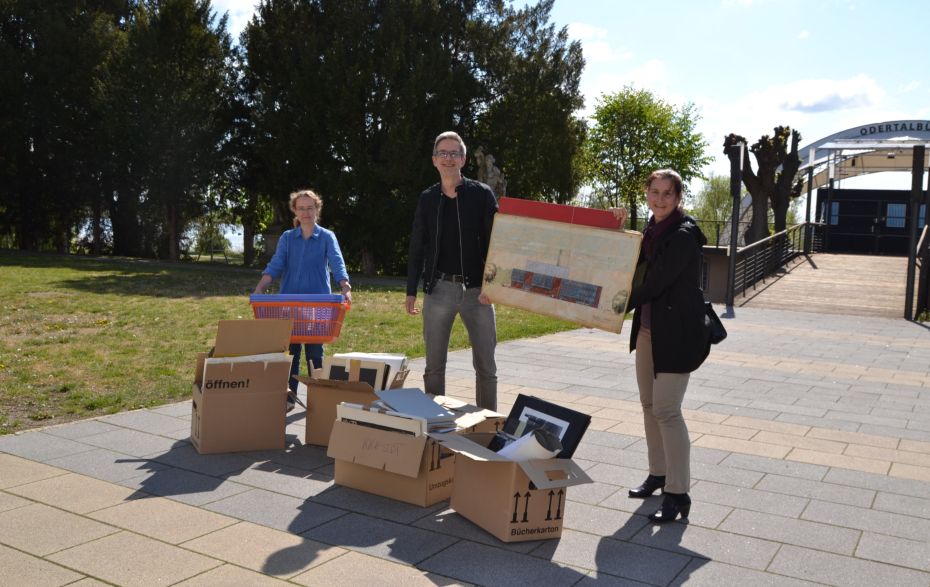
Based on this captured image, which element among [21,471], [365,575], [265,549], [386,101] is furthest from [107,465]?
[386,101]

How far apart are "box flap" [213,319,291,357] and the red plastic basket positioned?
0.27m

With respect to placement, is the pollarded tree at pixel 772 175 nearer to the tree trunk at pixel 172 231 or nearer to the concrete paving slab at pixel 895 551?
the tree trunk at pixel 172 231

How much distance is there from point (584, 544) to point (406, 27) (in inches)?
1037

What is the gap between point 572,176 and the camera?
3266cm

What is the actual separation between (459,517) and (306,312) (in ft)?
6.96

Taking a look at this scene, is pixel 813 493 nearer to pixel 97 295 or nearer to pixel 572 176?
pixel 97 295

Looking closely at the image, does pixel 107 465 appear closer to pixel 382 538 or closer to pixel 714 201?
pixel 382 538

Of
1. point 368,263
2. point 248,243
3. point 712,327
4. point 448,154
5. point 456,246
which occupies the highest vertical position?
point 448,154

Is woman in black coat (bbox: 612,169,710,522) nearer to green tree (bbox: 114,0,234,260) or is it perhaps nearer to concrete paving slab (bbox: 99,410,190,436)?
concrete paving slab (bbox: 99,410,190,436)

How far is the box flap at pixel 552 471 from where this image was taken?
3.91 meters

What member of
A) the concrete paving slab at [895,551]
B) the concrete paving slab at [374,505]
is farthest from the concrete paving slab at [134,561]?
the concrete paving slab at [895,551]

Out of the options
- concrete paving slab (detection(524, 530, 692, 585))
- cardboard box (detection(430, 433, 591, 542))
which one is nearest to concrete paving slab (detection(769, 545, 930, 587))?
concrete paving slab (detection(524, 530, 692, 585))

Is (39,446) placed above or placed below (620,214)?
below

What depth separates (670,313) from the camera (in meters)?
4.23
